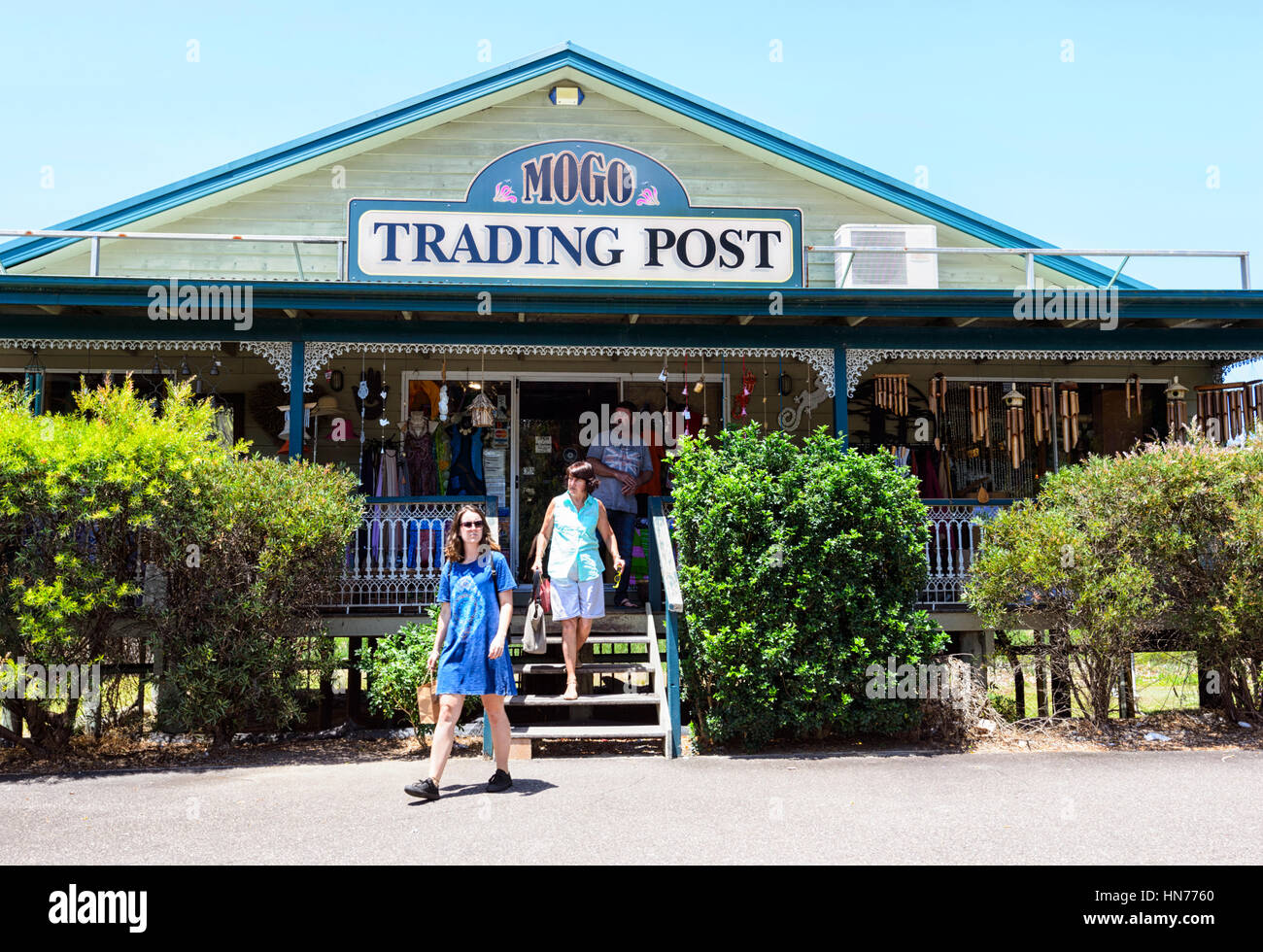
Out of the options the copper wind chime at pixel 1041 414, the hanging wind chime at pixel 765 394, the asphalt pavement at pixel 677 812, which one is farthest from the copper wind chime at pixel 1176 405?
the asphalt pavement at pixel 677 812

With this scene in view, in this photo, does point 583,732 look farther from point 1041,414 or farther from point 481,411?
point 1041,414

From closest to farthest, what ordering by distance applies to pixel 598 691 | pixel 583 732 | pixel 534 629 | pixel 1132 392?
1. pixel 583 732
2. pixel 534 629
3. pixel 598 691
4. pixel 1132 392

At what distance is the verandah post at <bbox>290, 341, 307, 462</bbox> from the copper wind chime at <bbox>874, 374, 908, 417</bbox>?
6.48 m

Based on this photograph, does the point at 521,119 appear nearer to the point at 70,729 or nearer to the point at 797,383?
the point at 797,383

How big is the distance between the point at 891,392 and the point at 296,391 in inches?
263

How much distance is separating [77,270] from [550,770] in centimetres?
916

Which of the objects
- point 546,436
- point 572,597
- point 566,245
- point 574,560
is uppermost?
point 566,245

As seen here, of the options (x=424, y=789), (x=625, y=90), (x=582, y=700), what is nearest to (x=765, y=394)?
(x=625, y=90)

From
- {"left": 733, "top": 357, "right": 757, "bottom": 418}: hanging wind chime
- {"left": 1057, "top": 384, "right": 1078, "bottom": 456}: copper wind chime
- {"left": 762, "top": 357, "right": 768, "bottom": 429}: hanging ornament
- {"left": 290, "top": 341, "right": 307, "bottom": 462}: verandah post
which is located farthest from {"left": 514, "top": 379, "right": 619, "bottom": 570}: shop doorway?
{"left": 1057, "top": 384, "right": 1078, "bottom": 456}: copper wind chime

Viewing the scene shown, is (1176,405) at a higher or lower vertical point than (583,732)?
higher

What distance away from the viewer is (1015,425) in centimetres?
Answer: 1187

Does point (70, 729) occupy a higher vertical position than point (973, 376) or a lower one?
lower

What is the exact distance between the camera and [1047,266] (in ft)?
41.4
